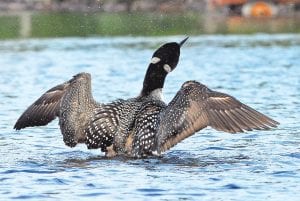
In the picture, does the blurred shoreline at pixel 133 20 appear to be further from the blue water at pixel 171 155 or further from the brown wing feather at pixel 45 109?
the brown wing feather at pixel 45 109

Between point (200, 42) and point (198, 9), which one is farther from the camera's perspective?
point (198, 9)

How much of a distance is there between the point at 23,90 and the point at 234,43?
39.1 feet

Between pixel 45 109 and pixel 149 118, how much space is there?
155cm

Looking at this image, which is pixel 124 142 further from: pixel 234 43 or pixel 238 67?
pixel 234 43

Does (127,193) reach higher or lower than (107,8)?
lower

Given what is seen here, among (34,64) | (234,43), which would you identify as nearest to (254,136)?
(34,64)

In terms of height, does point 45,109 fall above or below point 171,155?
above

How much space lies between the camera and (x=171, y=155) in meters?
10.8

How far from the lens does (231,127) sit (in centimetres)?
1031

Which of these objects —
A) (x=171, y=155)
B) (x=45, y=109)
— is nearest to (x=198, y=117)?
(x=171, y=155)

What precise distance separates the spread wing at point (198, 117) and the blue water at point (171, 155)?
0.28 meters

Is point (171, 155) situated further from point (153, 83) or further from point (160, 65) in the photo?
point (160, 65)

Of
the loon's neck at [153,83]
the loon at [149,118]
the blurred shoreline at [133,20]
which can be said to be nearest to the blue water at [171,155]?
the loon at [149,118]

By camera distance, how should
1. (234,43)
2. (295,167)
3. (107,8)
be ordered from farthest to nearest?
(107,8) → (234,43) → (295,167)
